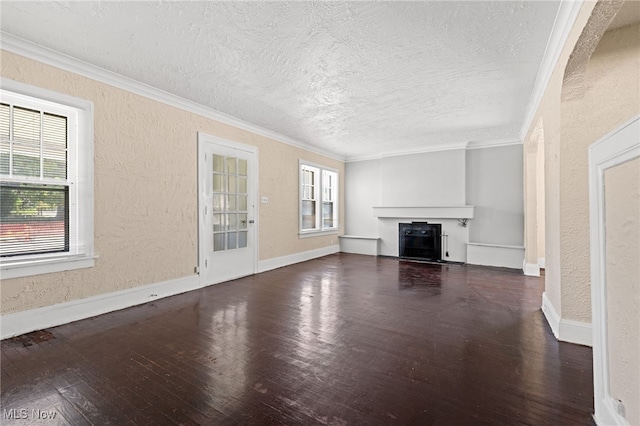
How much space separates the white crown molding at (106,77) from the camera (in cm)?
246

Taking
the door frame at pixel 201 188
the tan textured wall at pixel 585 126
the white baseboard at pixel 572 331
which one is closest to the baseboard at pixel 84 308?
the door frame at pixel 201 188

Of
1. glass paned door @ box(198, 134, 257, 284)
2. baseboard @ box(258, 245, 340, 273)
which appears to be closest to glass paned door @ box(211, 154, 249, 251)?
glass paned door @ box(198, 134, 257, 284)

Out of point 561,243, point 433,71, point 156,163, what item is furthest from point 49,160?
point 561,243

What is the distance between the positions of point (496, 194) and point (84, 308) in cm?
670

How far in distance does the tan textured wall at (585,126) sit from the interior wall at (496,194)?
3518mm

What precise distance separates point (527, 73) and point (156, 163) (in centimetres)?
431

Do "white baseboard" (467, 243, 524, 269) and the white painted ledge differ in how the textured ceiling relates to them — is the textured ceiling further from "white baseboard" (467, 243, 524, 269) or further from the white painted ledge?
the white painted ledge

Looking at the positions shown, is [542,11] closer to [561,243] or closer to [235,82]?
[561,243]

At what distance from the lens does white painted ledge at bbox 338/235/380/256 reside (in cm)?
697

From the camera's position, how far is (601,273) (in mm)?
1361

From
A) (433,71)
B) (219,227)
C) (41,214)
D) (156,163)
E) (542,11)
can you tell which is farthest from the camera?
(219,227)

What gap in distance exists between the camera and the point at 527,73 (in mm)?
2932

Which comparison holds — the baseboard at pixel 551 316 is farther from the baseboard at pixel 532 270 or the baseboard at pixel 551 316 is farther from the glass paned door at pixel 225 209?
the glass paned door at pixel 225 209

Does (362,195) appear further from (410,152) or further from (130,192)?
(130,192)
